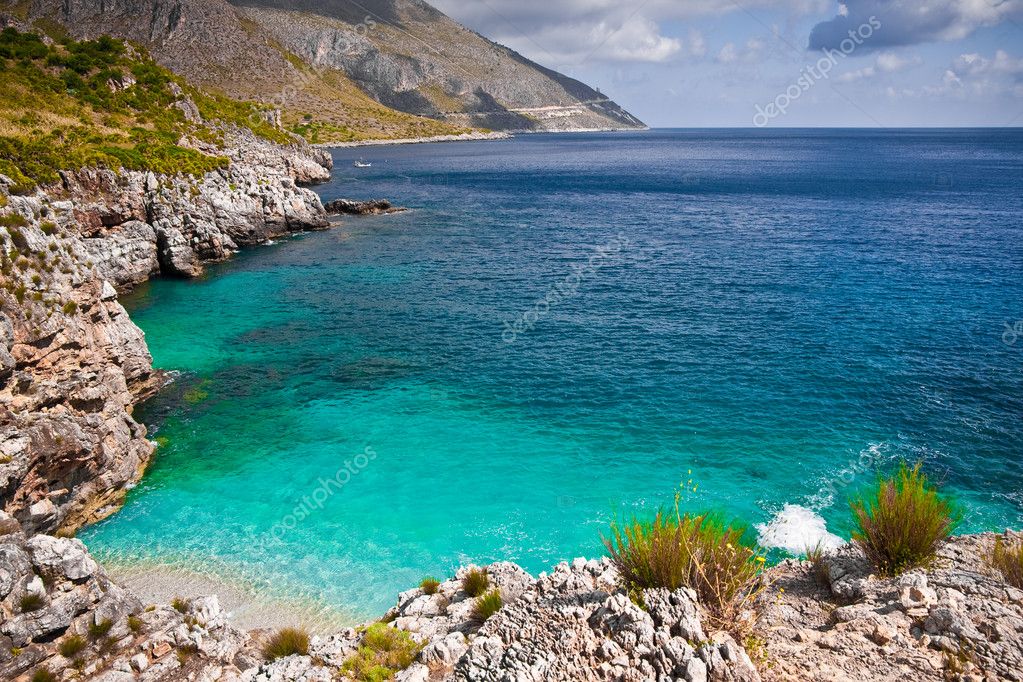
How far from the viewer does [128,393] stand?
30969 millimetres

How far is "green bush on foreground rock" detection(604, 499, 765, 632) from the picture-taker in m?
12.4

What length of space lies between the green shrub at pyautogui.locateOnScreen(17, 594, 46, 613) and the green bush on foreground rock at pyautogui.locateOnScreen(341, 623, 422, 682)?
773cm

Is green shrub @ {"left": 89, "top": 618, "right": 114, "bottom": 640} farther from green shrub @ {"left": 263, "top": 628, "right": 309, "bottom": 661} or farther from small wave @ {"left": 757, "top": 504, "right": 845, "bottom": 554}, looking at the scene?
small wave @ {"left": 757, "top": 504, "right": 845, "bottom": 554}

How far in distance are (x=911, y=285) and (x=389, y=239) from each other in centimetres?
5378

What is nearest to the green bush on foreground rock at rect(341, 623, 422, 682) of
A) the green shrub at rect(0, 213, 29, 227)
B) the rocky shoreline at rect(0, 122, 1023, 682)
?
the rocky shoreline at rect(0, 122, 1023, 682)

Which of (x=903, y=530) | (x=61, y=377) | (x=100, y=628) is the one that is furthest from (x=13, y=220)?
(x=903, y=530)

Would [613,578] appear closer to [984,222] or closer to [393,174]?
[984,222]

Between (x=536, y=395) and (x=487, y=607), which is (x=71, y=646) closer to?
(x=487, y=607)

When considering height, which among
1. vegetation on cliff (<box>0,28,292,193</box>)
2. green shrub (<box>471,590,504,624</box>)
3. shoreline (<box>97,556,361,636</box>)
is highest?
vegetation on cliff (<box>0,28,292,193</box>)

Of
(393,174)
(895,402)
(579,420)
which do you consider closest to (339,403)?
(579,420)

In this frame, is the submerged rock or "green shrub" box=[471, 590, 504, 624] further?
the submerged rock

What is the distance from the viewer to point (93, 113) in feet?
212

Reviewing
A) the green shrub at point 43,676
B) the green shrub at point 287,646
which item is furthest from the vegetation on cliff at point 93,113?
the green shrub at point 287,646

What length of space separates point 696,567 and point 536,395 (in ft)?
75.1
